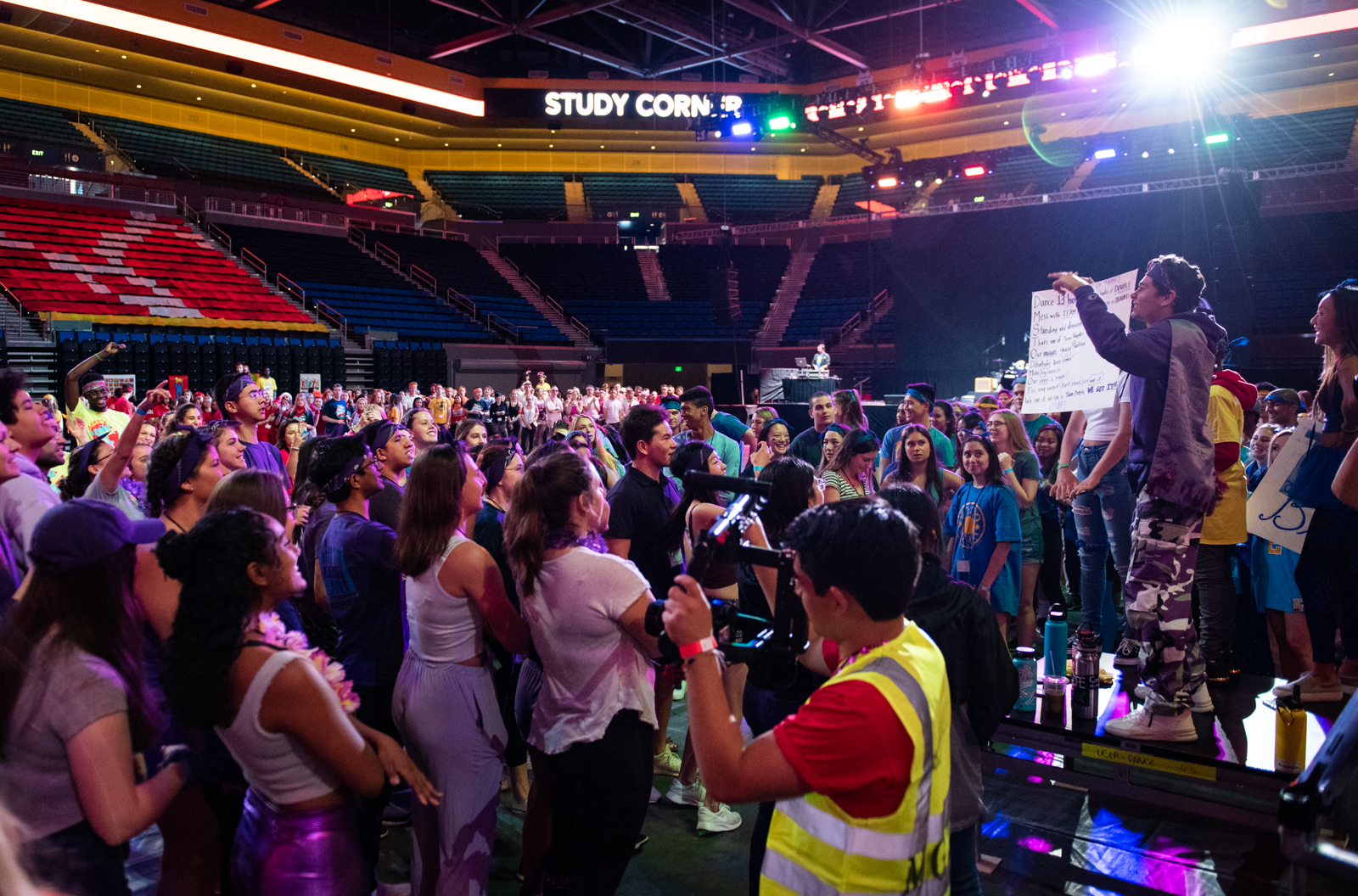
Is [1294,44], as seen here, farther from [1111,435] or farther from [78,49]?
[78,49]

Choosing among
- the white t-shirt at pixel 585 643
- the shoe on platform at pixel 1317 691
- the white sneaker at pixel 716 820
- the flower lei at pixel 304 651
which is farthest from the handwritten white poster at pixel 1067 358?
the flower lei at pixel 304 651

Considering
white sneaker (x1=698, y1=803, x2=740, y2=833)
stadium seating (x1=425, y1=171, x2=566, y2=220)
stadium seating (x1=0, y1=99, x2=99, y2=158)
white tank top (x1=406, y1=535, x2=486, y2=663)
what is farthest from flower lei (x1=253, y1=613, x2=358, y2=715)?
stadium seating (x1=425, y1=171, x2=566, y2=220)

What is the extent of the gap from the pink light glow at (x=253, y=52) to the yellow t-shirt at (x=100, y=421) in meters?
15.2

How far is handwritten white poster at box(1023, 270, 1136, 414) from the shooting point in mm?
3340

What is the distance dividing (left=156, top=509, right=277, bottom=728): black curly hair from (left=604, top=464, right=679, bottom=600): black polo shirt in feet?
5.12

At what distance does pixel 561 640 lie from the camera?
225 cm

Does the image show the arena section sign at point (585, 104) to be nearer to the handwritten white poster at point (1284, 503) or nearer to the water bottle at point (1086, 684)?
the handwritten white poster at point (1284, 503)

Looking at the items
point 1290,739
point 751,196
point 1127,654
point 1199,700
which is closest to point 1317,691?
point 1199,700

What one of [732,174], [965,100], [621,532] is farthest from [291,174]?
[621,532]

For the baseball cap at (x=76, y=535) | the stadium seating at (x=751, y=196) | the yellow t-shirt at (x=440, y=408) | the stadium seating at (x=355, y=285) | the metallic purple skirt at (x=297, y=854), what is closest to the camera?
Result: the baseball cap at (x=76, y=535)

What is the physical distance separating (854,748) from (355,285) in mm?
23273

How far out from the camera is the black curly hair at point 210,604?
1683 mm

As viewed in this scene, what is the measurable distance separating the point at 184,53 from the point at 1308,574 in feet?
81.2

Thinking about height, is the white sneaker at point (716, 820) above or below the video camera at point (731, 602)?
below
